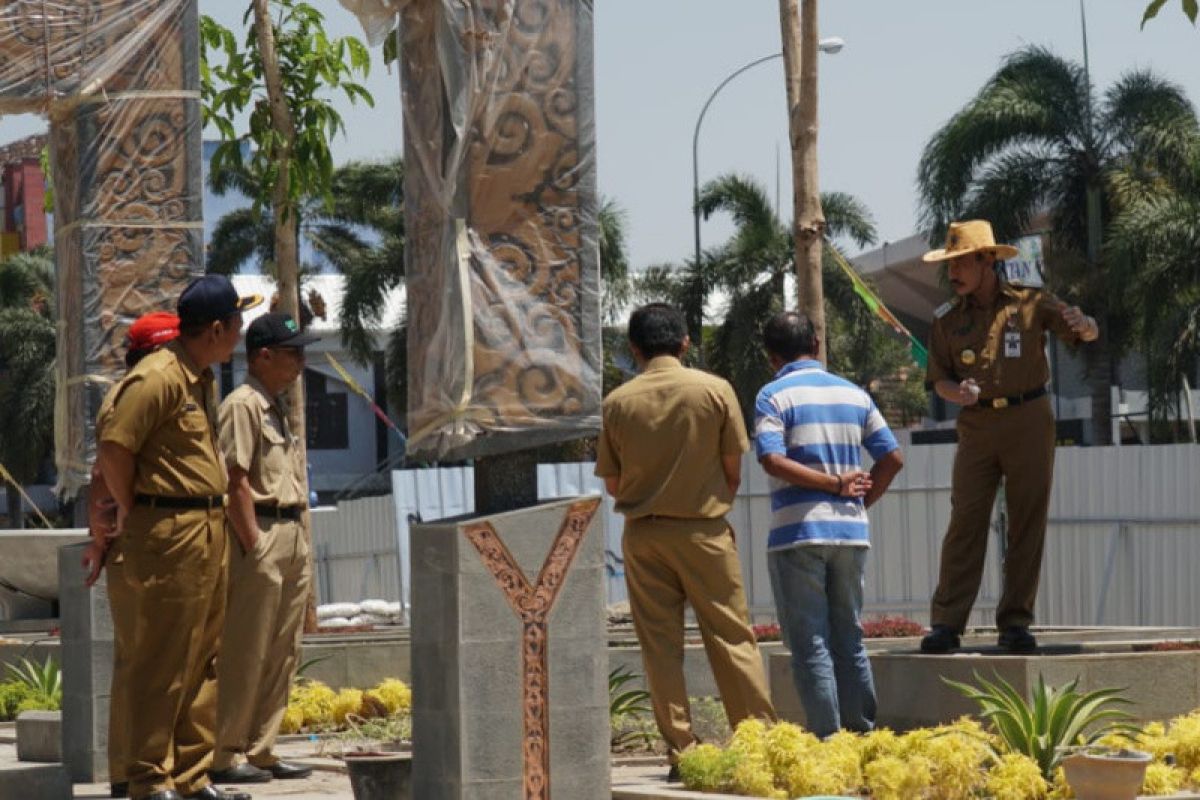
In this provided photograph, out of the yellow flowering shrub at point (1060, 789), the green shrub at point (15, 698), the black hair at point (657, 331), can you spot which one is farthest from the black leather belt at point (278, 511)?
the green shrub at point (15, 698)

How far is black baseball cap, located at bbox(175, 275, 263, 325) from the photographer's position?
8.87m

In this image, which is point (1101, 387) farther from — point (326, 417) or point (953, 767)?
point (953, 767)

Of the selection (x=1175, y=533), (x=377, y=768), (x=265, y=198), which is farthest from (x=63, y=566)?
(x=1175, y=533)

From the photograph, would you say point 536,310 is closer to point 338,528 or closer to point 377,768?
point 377,768

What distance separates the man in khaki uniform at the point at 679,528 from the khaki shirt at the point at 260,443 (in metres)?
1.52

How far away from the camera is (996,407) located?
10719mm

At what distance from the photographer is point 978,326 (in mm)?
10727

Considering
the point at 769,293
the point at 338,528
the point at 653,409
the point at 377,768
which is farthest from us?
the point at 769,293

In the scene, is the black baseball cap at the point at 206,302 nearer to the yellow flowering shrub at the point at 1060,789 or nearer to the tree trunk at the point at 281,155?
the yellow flowering shrub at the point at 1060,789

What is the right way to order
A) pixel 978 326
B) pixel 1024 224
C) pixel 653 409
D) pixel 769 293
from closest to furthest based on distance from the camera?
pixel 653 409, pixel 978 326, pixel 1024 224, pixel 769 293

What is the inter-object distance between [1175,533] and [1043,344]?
13.7 meters

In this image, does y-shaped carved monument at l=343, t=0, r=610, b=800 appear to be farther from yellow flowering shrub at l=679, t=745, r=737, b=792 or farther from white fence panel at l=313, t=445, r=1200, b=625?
white fence panel at l=313, t=445, r=1200, b=625

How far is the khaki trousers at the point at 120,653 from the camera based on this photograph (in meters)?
8.71

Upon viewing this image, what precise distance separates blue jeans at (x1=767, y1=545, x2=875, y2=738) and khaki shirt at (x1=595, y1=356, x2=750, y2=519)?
443mm
